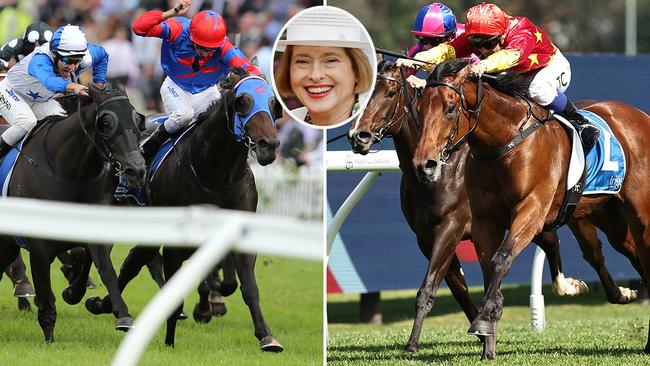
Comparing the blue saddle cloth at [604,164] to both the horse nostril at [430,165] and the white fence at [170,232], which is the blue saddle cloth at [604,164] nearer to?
the horse nostril at [430,165]

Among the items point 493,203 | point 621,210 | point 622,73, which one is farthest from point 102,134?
point 622,73

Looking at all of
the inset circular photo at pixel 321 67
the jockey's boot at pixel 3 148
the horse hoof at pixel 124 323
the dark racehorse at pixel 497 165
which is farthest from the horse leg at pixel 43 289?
the inset circular photo at pixel 321 67

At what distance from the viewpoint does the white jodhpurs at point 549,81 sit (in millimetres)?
5109

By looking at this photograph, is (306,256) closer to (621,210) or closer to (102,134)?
(102,134)

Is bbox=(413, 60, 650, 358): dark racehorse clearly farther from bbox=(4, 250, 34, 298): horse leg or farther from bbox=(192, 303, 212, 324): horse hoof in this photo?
bbox=(4, 250, 34, 298): horse leg

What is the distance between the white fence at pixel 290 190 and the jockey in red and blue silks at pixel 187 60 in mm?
3592

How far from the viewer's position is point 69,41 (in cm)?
546

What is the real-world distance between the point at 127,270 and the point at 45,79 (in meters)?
1.11

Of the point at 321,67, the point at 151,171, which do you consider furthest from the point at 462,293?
the point at 321,67

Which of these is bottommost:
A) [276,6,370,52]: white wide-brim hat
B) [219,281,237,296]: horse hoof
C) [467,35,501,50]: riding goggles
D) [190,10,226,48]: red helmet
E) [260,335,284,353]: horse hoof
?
[219,281,237,296]: horse hoof

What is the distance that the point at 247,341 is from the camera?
17.3ft

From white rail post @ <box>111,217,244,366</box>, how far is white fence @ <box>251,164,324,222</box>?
23.5ft

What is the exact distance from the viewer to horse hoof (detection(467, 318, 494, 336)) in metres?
4.40

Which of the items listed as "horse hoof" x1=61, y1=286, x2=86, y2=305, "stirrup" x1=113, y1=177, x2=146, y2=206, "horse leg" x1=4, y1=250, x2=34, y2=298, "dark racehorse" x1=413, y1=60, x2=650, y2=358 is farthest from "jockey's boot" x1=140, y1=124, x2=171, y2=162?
"dark racehorse" x1=413, y1=60, x2=650, y2=358
